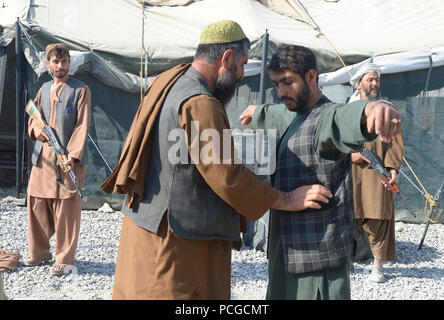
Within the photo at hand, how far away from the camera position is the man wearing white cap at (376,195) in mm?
4484

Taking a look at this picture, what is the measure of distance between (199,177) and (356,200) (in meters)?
2.88

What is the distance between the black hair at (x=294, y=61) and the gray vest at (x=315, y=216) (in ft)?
0.54

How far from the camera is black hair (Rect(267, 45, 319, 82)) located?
6.73 ft

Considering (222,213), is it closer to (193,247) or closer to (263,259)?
(193,247)

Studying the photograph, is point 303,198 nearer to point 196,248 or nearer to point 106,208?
point 196,248

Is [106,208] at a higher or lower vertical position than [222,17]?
lower

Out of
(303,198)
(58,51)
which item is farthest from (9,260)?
(303,198)

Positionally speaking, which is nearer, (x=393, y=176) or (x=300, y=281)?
(x=300, y=281)

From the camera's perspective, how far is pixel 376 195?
14.9ft

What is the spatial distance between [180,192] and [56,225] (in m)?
2.57

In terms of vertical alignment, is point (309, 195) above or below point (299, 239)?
above
